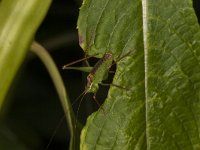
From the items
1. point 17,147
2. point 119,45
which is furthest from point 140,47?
point 17,147

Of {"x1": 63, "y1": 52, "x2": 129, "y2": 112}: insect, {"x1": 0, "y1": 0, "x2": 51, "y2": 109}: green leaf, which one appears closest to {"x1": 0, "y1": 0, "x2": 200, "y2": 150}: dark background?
{"x1": 63, "y1": 52, "x2": 129, "y2": 112}: insect

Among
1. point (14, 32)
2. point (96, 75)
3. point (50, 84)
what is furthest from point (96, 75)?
point (50, 84)

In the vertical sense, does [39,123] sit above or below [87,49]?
below

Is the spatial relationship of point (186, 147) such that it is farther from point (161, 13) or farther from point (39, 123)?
point (39, 123)

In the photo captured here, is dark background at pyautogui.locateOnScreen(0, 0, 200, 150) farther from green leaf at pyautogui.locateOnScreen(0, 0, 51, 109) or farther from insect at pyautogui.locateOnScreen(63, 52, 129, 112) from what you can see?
green leaf at pyautogui.locateOnScreen(0, 0, 51, 109)

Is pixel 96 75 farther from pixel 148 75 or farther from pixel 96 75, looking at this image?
pixel 148 75

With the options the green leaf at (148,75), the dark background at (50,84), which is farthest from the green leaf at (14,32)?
the dark background at (50,84)
